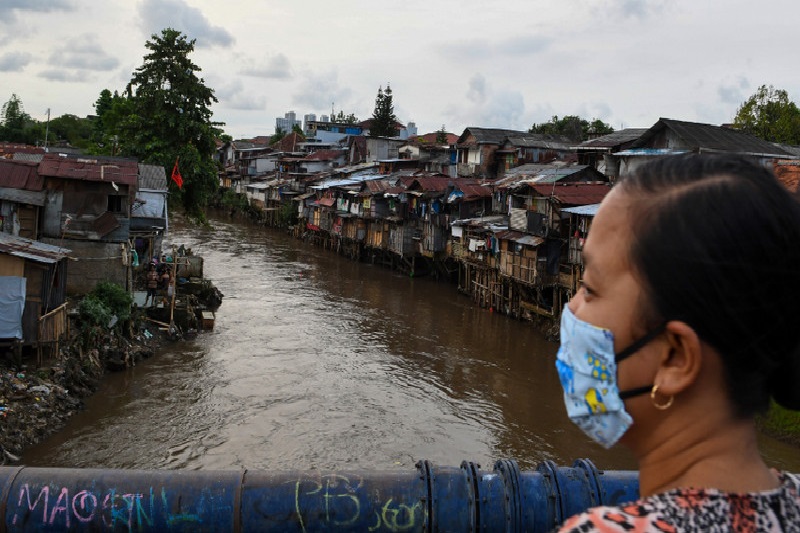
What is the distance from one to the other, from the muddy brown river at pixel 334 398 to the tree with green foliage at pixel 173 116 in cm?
577

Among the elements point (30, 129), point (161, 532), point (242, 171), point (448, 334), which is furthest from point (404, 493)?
point (30, 129)

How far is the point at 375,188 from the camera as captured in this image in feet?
125

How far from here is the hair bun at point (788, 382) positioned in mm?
1182

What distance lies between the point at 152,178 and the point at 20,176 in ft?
23.2

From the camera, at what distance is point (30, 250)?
14547 mm

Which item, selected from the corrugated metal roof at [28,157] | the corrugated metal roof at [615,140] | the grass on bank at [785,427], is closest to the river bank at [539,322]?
the grass on bank at [785,427]

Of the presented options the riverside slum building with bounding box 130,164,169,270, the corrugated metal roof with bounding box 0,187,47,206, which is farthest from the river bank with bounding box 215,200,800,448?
the corrugated metal roof with bounding box 0,187,47,206

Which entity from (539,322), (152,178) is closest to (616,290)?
(539,322)

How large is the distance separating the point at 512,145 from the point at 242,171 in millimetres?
33405

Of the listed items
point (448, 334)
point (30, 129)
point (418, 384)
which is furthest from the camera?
point (30, 129)

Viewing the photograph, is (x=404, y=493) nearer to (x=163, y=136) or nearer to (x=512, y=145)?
(x=163, y=136)

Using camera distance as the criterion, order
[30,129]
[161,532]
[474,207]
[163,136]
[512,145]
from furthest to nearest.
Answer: [30,129] < [512,145] < [474,207] < [163,136] < [161,532]

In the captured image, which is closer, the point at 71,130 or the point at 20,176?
the point at 20,176

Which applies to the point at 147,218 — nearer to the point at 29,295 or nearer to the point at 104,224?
the point at 104,224
